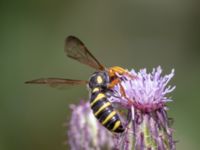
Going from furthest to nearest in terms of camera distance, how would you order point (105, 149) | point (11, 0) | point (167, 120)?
point (11, 0)
point (105, 149)
point (167, 120)

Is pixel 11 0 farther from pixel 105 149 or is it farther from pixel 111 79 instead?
pixel 111 79

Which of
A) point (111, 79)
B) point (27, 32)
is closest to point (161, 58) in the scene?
point (27, 32)

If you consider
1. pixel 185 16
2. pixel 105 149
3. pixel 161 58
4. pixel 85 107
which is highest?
pixel 185 16

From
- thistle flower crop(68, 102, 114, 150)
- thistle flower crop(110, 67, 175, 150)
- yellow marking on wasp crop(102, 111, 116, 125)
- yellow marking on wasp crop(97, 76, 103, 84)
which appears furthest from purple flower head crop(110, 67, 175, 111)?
thistle flower crop(68, 102, 114, 150)

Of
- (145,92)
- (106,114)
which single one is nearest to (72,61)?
(145,92)

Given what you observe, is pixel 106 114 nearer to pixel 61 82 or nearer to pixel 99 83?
pixel 99 83

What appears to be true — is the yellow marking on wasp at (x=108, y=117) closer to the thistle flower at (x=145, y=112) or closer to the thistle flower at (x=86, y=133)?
the thistle flower at (x=145, y=112)

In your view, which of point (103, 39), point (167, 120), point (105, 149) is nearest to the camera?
point (167, 120)
